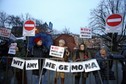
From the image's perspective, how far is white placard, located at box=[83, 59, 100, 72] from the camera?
809cm

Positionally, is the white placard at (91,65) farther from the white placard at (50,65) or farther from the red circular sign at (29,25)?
the red circular sign at (29,25)

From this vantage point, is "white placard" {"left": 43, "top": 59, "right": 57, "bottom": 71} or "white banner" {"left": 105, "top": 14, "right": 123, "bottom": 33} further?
"white banner" {"left": 105, "top": 14, "right": 123, "bottom": 33}

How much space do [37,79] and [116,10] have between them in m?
52.4

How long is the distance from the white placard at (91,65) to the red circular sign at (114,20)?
1.69 metres

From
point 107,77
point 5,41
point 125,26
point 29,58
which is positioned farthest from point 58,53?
point 125,26

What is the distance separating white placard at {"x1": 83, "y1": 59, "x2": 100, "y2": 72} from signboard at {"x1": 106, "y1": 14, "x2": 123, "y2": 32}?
61.7 inches

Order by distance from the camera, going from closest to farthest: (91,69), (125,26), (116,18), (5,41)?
(91,69) < (116,18) < (5,41) < (125,26)

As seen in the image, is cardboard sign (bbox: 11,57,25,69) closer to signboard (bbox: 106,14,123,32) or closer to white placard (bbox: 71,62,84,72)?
white placard (bbox: 71,62,84,72)

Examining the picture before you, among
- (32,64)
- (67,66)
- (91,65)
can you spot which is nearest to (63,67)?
(67,66)

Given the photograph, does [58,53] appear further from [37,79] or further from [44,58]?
[37,79]

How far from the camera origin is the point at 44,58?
8.59m

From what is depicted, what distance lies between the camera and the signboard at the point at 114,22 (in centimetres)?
864

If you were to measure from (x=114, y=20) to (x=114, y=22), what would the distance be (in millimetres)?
76

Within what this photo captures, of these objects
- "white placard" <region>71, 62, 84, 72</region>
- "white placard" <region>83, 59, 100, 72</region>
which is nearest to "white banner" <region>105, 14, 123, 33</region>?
"white placard" <region>83, 59, 100, 72</region>
